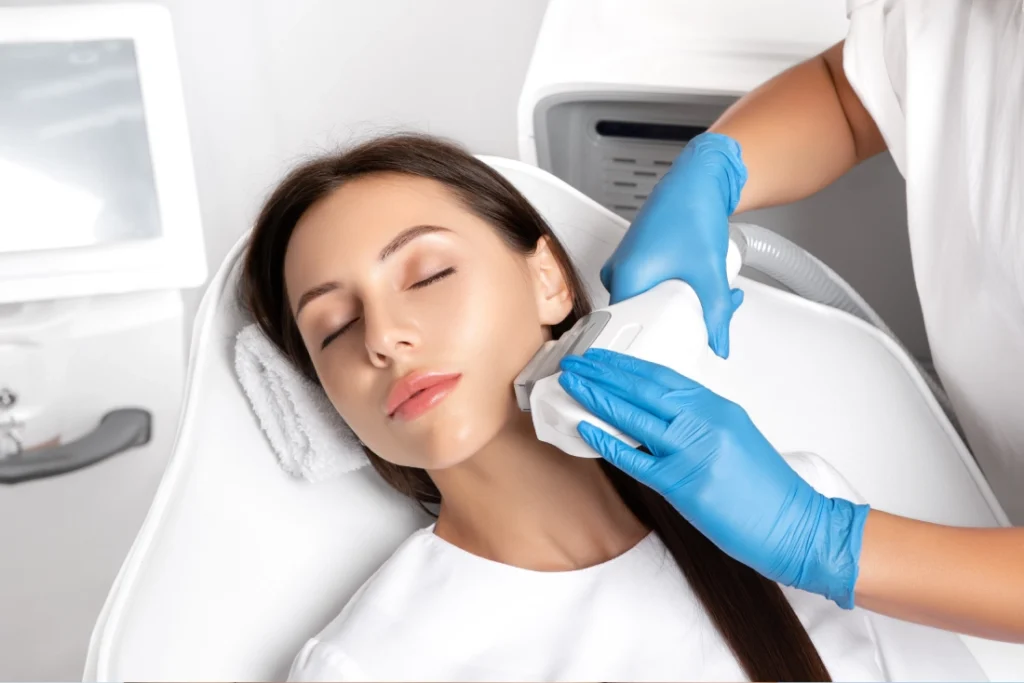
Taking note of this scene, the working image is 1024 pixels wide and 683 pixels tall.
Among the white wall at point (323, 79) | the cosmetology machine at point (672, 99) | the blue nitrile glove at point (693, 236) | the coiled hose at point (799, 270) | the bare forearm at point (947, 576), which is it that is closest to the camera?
the bare forearm at point (947, 576)

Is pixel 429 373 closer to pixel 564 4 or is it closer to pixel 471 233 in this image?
→ pixel 471 233

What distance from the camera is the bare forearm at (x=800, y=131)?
1107 mm

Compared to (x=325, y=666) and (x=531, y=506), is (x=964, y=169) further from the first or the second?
(x=325, y=666)

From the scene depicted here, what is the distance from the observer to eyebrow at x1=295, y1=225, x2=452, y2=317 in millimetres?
935

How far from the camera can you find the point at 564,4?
139 centimetres

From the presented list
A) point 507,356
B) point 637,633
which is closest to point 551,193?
point 507,356

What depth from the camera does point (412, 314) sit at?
91cm

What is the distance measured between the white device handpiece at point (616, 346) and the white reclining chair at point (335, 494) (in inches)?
10.5

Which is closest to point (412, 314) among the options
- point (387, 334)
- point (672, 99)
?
point (387, 334)

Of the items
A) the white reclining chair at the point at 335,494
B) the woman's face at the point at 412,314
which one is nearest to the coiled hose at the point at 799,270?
the white reclining chair at the point at 335,494

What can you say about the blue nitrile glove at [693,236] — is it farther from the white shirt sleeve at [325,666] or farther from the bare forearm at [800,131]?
the white shirt sleeve at [325,666]

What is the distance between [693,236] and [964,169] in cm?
30

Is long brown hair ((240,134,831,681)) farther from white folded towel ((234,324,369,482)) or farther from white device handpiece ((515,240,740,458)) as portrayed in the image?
white device handpiece ((515,240,740,458))

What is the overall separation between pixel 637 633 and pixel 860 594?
24 cm
